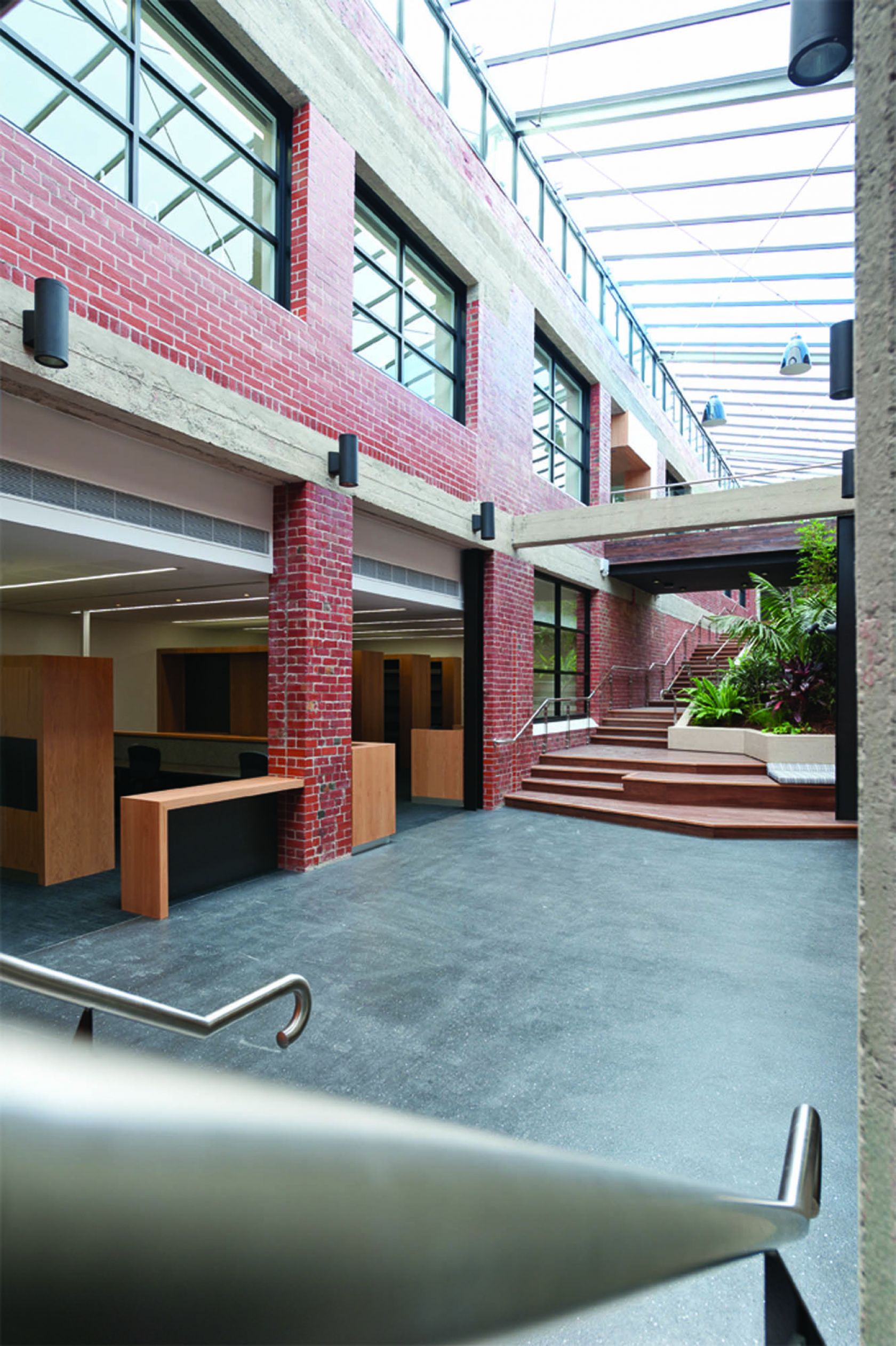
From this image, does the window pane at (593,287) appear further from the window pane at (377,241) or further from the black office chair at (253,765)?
the black office chair at (253,765)

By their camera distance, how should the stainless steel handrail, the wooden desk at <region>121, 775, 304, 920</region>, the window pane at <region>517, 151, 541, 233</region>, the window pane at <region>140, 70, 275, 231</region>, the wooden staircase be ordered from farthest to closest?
the window pane at <region>517, 151, 541, 233</region> < the wooden staircase < the window pane at <region>140, 70, 275, 231</region> < the wooden desk at <region>121, 775, 304, 920</region> < the stainless steel handrail

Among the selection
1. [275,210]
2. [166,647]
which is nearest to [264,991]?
[275,210]

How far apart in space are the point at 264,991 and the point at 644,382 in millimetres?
17170

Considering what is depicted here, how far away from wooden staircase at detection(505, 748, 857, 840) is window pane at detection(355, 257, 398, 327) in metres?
6.03

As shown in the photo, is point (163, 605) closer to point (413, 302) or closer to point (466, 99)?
point (413, 302)

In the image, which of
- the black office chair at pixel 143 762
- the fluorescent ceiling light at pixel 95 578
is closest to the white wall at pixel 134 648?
the black office chair at pixel 143 762

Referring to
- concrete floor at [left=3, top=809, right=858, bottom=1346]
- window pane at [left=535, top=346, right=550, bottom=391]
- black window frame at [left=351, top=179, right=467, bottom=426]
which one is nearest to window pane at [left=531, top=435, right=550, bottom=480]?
window pane at [left=535, top=346, right=550, bottom=391]

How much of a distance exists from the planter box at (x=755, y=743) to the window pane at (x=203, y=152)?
8.32 metres

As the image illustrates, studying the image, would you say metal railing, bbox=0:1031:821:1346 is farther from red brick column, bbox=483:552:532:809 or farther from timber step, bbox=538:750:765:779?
timber step, bbox=538:750:765:779

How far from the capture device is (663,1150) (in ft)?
8.09

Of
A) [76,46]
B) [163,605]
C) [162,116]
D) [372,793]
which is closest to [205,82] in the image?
[162,116]

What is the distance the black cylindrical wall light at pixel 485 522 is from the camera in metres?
8.87

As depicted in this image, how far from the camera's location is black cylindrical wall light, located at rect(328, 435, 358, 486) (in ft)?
20.8

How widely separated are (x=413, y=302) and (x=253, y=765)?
5.54 meters
